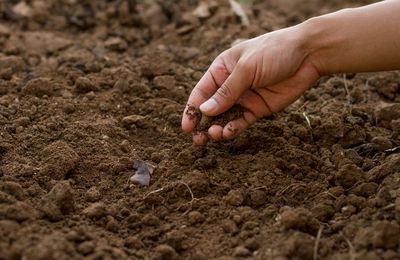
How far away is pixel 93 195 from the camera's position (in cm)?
229

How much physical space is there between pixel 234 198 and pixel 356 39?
82 centimetres

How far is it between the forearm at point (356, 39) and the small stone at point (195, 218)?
84 centimetres

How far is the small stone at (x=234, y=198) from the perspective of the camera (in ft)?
7.36

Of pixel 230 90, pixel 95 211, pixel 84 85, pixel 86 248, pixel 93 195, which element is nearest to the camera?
pixel 86 248

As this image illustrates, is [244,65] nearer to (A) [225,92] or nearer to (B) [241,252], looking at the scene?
(A) [225,92]

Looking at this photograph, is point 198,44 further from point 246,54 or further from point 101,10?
point 246,54

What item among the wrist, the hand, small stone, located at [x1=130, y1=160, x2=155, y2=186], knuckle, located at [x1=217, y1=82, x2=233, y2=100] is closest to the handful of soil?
the hand

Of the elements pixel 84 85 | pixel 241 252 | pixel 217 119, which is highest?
pixel 84 85

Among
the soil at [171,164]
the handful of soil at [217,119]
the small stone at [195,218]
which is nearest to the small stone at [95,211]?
the soil at [171,164]

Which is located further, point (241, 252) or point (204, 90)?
point (204, 90)

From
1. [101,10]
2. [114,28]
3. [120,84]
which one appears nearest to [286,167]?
[120,84]

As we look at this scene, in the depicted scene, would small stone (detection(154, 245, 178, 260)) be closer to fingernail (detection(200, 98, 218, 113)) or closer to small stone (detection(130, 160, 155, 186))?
small stone (detection(130, 160, 155, 186))

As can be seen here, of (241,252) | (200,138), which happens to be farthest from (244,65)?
(241,252)

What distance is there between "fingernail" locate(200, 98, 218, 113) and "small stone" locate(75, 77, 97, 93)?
841 millimetres
